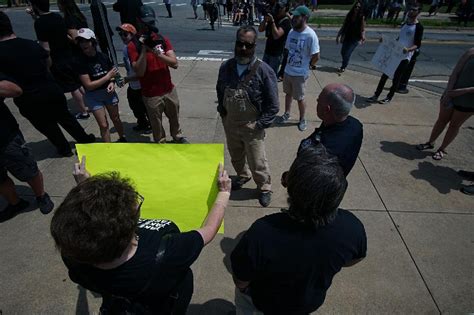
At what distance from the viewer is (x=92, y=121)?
5.56 meters

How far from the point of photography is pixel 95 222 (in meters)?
1.13

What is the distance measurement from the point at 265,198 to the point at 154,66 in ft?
7.06

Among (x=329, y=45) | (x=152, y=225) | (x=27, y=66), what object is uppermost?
(x=27, y=66)

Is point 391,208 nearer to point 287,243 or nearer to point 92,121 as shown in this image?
point 287,243

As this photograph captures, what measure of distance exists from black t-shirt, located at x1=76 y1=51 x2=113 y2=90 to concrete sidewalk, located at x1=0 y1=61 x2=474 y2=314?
1315 mm

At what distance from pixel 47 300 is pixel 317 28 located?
16087 mm

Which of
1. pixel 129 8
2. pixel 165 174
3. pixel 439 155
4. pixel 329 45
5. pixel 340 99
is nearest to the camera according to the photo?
pixel 165 174

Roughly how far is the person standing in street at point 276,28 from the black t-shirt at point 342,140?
13.0 feet

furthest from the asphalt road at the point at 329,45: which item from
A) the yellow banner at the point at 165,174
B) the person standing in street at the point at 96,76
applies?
the yellow banner at the point at 165,174

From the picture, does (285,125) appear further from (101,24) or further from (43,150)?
(101,24)

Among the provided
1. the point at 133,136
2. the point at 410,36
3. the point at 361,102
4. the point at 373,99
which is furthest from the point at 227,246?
the point at 410,36

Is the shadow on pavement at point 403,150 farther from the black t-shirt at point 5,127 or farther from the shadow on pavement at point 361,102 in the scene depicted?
the black t-shirt at point 5,127

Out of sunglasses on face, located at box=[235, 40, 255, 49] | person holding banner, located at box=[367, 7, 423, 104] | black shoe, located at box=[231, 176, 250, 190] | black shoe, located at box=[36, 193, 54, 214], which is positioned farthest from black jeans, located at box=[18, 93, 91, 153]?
person holding banner, located at box=[367, 7, 423, 104]

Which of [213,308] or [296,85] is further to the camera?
[296,85]
